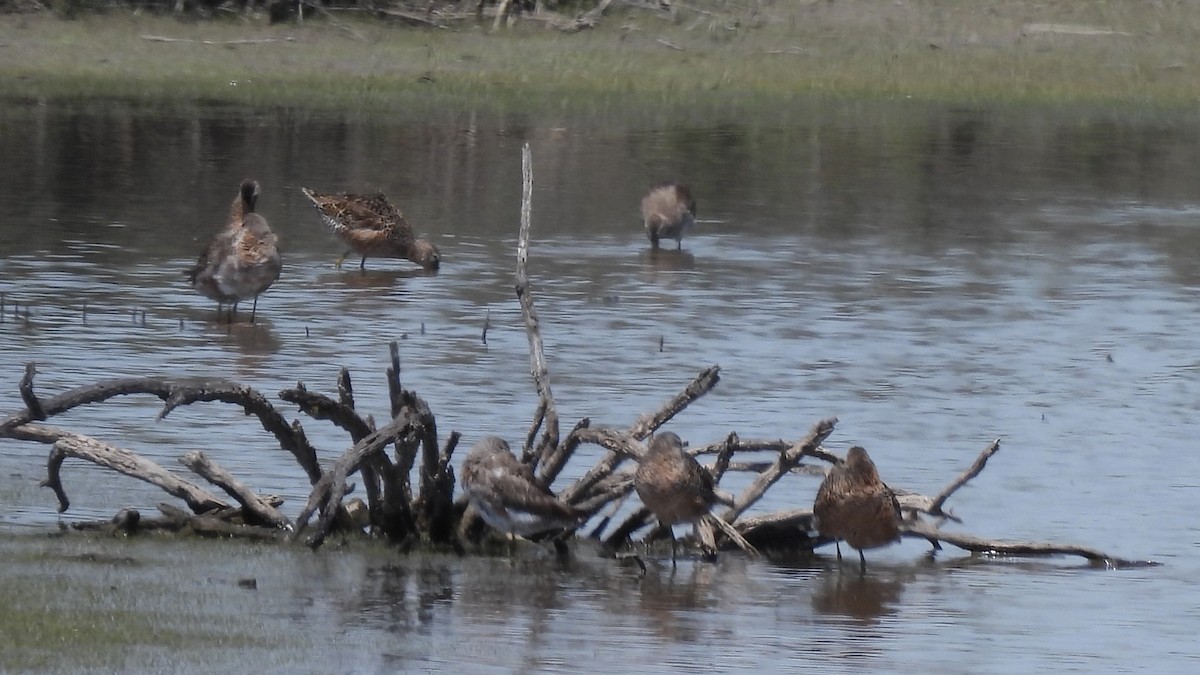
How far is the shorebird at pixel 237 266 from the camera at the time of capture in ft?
44.2

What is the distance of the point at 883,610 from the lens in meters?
7.83

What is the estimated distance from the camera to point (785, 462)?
8.27m

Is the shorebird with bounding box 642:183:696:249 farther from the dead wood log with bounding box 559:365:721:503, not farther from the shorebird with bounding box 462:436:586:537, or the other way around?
the shorebird with bounding box 462:436:586:537

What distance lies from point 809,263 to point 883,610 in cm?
891

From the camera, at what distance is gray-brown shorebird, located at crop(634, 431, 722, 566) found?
25.9ft

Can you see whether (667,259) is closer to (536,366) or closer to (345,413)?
(536,366)

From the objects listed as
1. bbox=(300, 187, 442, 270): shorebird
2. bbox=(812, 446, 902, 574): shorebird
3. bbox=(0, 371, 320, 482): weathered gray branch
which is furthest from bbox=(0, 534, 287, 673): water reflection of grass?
bbox=(300, 187, 442, 270): shorebird

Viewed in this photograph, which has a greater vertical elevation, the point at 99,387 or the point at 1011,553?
the point at 99,387

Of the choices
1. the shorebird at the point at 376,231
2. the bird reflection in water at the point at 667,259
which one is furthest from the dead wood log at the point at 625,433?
the bird reflection in water at the point at 667,259

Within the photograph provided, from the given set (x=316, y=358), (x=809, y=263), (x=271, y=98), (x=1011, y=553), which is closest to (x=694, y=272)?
(x=809, y=263)

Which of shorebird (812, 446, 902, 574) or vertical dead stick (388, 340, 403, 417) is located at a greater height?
vertical dead stick (388, 340, 403, 417)

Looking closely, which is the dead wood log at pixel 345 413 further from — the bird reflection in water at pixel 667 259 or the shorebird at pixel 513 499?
the bird reflection in water at pixel 667 259

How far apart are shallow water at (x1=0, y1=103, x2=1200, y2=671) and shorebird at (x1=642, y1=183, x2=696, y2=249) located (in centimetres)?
32

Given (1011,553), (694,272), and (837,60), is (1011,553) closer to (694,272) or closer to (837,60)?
(694,272)
